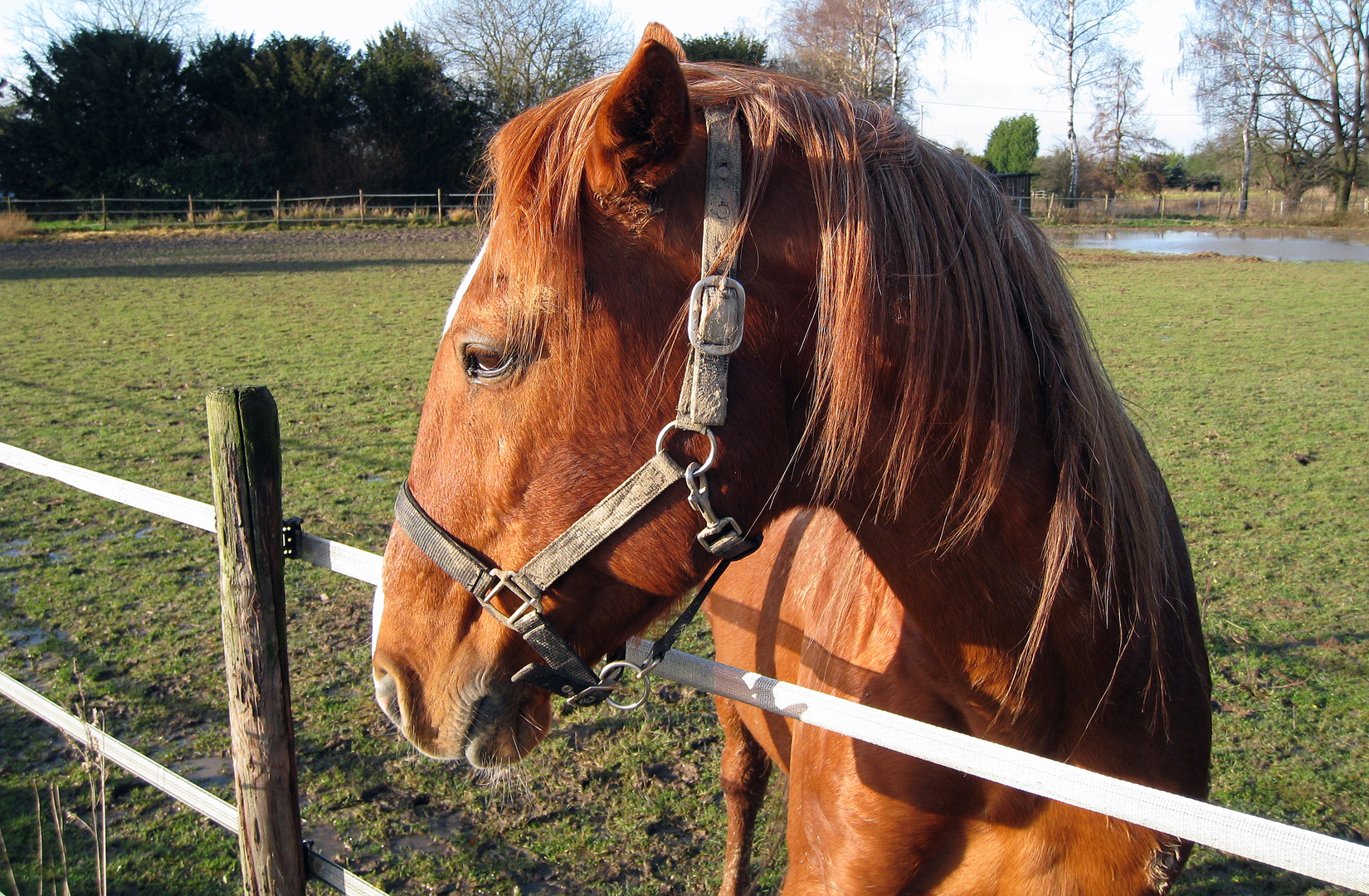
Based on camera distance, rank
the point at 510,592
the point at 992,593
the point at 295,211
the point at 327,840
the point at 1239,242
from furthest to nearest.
Answer: the point at 1239,242 → the point at 295,211 → the point at 327,840 → the point at 992,593 → the point at 510,592

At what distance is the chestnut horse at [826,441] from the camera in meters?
1.19

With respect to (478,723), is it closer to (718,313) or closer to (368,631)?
(718,313)

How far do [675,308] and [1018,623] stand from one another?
779 millimetres

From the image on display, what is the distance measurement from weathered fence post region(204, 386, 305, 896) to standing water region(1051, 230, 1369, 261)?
2427cm

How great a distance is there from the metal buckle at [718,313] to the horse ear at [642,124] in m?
0.17

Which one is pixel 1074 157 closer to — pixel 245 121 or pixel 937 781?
pixel 245 121

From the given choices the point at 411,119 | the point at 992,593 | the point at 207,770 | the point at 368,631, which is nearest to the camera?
the point at 992,593

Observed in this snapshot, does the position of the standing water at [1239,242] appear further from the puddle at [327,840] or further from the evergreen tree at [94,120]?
the evergreen tree at [94,120]

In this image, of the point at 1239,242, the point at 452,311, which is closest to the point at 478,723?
the point at 452,311

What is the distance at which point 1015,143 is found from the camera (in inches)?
1640

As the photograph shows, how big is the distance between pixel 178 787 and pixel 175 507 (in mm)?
725

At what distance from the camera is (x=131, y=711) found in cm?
336

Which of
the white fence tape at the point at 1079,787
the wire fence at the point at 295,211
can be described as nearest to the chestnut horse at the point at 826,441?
the white fence tape at the point at 1079,787

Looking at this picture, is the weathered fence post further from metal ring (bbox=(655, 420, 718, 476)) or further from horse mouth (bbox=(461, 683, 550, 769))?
metal ring (bbox=(655, 420, 718, 476))
